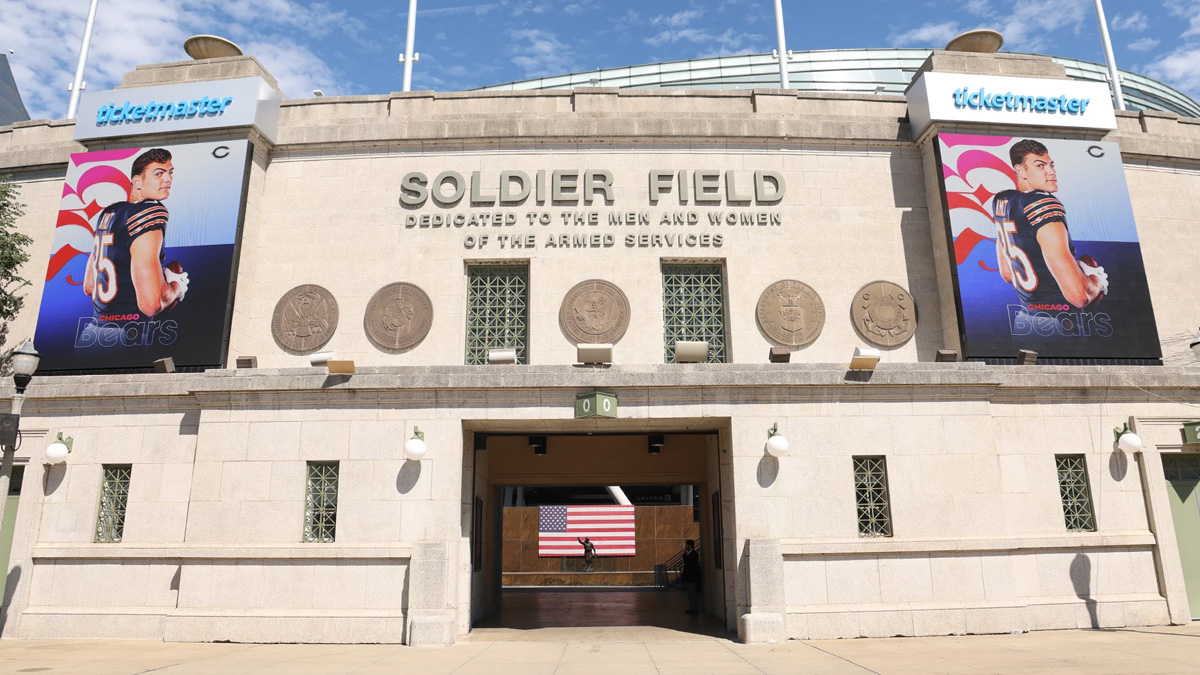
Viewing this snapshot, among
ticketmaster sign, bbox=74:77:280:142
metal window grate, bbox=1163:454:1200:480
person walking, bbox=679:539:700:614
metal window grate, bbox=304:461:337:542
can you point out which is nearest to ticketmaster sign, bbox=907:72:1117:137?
metal window grate, bbox=1163:454:1200:480

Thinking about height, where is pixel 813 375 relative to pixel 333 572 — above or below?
above

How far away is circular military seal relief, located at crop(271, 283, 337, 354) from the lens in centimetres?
1738

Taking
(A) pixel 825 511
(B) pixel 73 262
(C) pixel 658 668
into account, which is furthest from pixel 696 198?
(B) pixel 73 262

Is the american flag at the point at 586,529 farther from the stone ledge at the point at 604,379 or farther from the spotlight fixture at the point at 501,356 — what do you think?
the stone ledge at the point at 604,379

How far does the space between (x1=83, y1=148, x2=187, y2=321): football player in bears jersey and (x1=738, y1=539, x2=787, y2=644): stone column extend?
14089 mm

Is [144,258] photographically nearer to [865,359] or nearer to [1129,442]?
[865,359]

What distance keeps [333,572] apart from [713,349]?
949 centimetres

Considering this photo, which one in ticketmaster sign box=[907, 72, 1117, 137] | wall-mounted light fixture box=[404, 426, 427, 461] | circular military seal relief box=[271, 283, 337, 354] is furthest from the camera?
ticketmaster sign box=[907, 72, 1117, 137]

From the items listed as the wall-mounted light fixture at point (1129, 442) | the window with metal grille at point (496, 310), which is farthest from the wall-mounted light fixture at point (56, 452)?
the wall-mounted light fixture at point (1129, 442)

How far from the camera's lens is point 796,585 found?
1321cm

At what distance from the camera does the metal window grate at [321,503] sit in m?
13.8

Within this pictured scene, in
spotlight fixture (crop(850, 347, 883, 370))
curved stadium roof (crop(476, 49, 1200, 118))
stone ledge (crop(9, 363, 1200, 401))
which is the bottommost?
stone ledge (crop(9, 363, 1200, 401))

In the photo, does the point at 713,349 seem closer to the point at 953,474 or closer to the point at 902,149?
the point at 953,474

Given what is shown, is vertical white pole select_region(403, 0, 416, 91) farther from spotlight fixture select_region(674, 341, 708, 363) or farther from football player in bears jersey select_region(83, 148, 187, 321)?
spotlight fixture select_region(674, 341, 708, 363)
